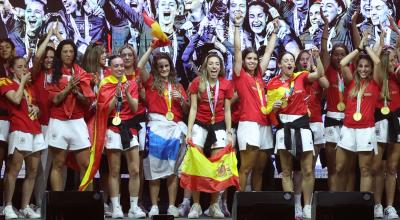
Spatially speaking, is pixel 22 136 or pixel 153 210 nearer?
pixel 22 136

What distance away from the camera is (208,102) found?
Answer: 31.7 ft

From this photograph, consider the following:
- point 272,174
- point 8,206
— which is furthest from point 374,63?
point 8,206

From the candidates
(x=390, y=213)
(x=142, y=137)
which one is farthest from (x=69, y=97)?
(x=390, y=213)

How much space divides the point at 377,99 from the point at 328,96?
0.57 meters

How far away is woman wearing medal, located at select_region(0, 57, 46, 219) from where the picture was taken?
9.35m

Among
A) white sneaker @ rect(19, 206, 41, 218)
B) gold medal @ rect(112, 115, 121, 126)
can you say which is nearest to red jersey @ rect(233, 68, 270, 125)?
gold medal @ rect(112, 115, 121, 126)

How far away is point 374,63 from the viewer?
9.69 meters

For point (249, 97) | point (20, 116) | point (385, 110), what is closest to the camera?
point (20, 116)

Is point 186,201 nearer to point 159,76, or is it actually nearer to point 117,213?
point 117,213

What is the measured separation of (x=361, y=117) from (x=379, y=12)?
173 centimetres

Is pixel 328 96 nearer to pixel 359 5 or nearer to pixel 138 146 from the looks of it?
pixel 359 5

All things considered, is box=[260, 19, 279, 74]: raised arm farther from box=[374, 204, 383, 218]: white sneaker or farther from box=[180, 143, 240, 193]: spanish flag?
box=[374, 204, 383, 218]: white sneaker

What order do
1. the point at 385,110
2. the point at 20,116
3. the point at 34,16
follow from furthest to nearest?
the point at 34,16 → the point at 385,110 → the point at 20,116

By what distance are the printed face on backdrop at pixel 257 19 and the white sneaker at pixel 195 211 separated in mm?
2186
